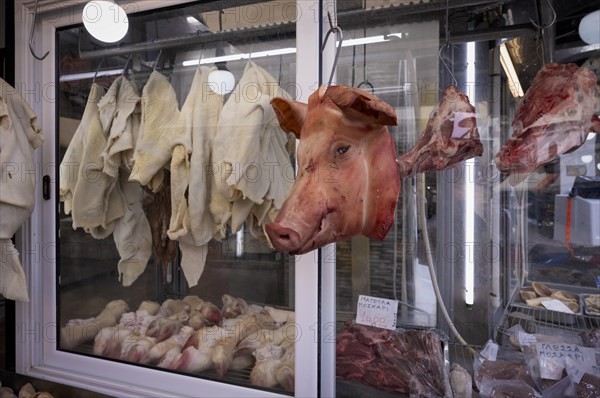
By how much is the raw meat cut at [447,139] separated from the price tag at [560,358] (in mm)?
753

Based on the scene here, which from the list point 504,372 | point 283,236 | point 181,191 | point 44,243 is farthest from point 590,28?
point 44,243

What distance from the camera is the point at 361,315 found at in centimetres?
150

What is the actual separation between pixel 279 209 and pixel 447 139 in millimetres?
656

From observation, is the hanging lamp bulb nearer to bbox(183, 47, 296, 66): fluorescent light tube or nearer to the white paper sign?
bbox(183, 47, 296, 66): fluorescent light tube

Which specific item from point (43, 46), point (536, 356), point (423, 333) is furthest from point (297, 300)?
point (43, 46)

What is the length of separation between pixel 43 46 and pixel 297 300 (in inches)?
67.5

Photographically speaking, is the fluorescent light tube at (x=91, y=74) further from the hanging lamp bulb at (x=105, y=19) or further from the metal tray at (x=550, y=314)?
the metal tray at (x=550, y=314)

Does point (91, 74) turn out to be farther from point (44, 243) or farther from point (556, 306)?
point (556, 306)

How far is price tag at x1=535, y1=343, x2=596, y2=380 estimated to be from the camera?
1.27 meters

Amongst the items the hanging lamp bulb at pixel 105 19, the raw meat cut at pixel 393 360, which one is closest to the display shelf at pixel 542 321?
the raw meat cut at pixel 393 360

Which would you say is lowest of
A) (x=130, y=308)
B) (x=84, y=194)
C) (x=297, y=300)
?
(x=130, y=308)

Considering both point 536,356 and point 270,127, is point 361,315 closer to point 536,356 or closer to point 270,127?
point 536,356

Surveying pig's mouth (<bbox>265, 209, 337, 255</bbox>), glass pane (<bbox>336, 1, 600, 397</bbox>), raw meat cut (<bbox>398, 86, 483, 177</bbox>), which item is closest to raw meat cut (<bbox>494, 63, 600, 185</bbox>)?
raw meat cut (<bbox>398, 86, 483, 177</bbox>)

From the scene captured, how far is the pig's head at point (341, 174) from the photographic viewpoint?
0.93 meters
